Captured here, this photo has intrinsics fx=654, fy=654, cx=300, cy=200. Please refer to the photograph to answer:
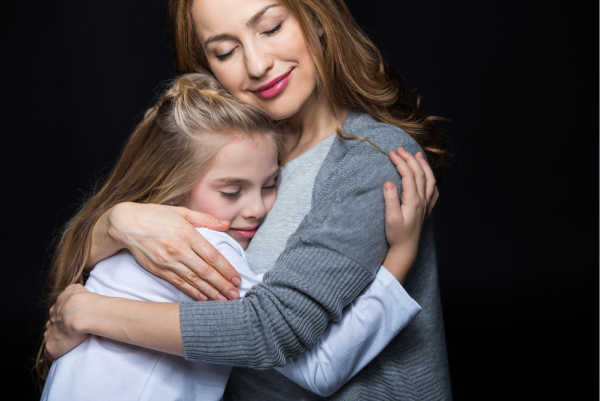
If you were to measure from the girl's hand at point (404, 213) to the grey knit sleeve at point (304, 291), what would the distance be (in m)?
0.02

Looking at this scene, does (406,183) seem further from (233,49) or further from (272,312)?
(233,49)

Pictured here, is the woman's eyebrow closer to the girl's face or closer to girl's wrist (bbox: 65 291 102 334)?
the girl's face

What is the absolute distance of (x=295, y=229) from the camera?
182 centimetres

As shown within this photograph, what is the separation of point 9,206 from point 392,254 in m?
2.59

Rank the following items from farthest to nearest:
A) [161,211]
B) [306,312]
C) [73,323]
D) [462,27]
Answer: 1. [462,27]
2. [161,211]
3. [73,323]
4. [306,312]

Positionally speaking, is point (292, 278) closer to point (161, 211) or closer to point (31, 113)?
point (161, 211)

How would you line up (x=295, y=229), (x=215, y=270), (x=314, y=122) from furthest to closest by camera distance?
(x=314, y=122)
(x=295, y=229)
(x=215, y=270)

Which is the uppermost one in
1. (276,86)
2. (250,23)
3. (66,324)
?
(250,23)

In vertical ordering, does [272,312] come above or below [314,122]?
below

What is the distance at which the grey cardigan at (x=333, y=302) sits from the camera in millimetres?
1484

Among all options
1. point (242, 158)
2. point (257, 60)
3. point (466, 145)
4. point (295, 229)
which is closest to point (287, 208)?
point (295, 229)

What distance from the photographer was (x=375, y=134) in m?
1.77

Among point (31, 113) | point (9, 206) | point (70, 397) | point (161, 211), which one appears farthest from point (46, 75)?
point (70, 397)

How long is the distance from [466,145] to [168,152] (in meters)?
2.23
